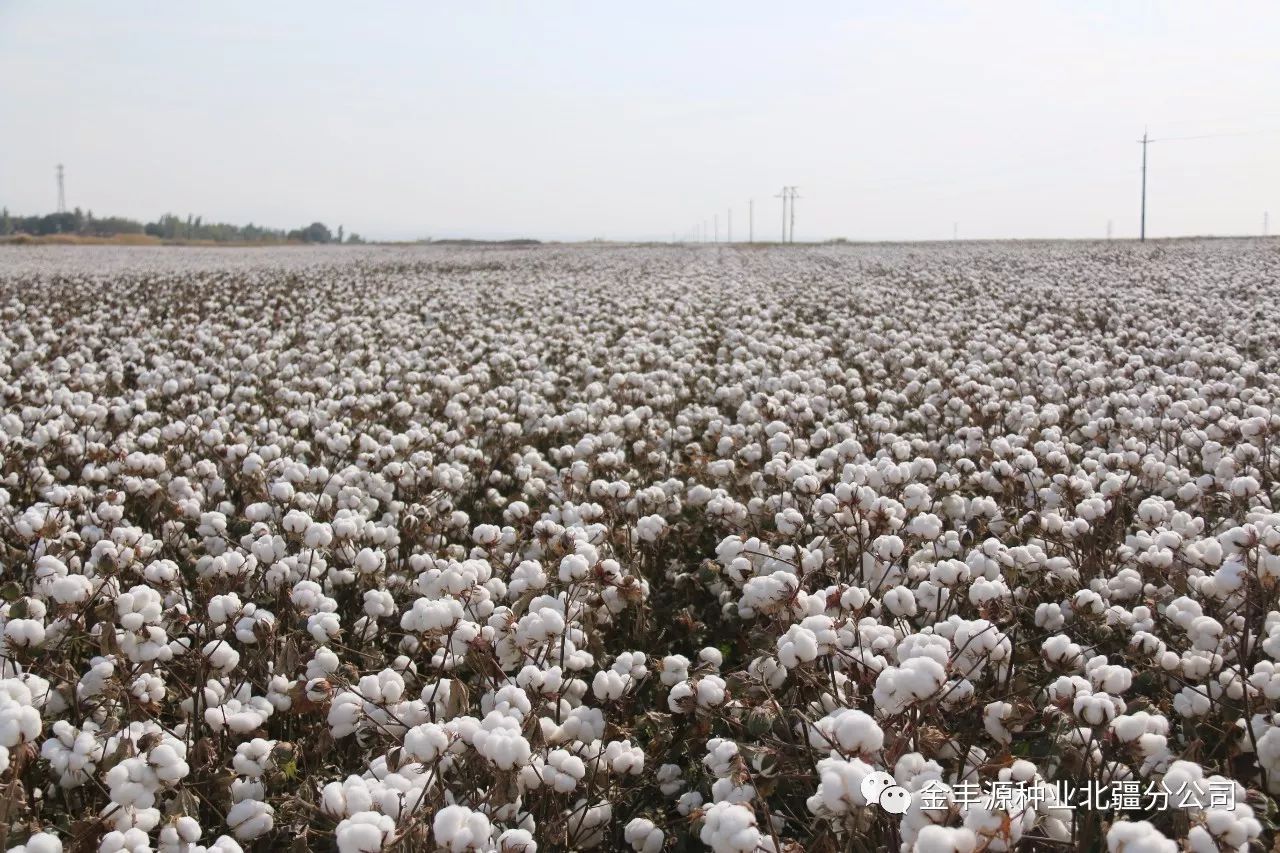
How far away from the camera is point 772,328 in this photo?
1387 cm

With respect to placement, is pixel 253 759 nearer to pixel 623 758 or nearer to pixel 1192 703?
pixel 623 758

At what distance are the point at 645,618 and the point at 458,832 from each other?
229 cm

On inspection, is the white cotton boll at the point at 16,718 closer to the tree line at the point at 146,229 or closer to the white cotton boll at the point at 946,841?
the white cotton boll at the point at 946,841

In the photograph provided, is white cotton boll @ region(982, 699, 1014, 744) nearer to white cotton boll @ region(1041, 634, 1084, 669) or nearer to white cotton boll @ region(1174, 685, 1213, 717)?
white cotton boll @ region(1041, 634, 1084, 669)

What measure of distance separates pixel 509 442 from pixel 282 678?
4378 mm

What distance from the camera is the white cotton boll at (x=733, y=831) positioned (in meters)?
2.16

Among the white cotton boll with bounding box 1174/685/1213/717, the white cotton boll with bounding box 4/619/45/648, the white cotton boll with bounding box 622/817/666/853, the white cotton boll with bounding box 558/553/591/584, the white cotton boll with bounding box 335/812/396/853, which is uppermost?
the white cotton boll with bounding box 558/553/591/584

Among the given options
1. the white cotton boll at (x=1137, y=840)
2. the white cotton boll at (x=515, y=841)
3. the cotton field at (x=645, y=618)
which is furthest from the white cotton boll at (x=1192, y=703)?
the white cotton boll at (x=515, y=841)

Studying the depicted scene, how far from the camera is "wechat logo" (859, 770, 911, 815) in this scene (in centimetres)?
212

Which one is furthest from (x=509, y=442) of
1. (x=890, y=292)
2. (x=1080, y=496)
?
(x=890, y=292)

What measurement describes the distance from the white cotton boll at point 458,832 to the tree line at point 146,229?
8361cm

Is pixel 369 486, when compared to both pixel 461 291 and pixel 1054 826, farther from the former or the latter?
pixel 461 291

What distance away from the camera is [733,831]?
2176 millimetres

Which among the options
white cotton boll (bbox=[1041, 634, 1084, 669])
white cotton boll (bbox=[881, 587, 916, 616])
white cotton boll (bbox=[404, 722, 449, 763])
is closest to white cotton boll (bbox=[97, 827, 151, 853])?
white cotton boll (bbox=[404, 722, 449, 763])
